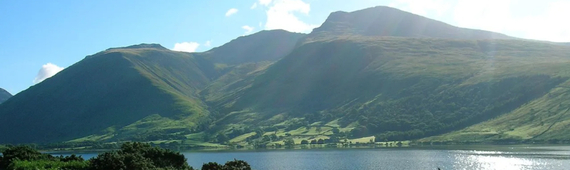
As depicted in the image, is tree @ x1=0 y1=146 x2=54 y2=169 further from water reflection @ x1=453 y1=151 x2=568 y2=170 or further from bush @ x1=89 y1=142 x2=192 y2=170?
water reflection @ x1=453 y1=151 x2=568 y2=170

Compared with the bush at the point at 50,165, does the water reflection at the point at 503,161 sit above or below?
below

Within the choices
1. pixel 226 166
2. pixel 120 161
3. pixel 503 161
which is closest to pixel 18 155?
pixel 120 161

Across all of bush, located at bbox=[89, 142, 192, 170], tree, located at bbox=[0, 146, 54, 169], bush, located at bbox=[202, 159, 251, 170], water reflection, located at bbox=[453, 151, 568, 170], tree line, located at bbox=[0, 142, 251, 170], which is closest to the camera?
bush, located at bbox=[89, 142, 192, 170]

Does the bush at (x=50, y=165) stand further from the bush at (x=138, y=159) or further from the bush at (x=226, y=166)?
the bush at (x=226, y=166)

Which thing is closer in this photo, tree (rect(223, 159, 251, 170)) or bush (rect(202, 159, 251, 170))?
bush (rect(202, 159, 251, 170))

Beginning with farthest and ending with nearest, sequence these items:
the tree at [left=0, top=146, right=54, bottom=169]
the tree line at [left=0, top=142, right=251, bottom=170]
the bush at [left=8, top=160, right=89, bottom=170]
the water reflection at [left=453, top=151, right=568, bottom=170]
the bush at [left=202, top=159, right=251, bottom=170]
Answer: the water reflection at [left=453, top=151, right=568, bottom=170]
the tree at [left=0, top=146, right=54, bottom=169]
the bush at [left=202, top=159, right=251, bottom=170]
the bush at [left=8, top=160, right=89, bottom=170]
the tree line at [left=0, top=142, right=251, bottom=170]

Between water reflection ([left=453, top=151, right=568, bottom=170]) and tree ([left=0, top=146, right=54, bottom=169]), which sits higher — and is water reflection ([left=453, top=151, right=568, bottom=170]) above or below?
below

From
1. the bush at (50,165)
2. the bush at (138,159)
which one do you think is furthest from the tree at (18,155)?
the bush at (138,159)

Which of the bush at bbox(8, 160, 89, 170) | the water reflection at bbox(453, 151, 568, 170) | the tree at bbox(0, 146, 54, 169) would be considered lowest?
the water reflection at bbox(453, 151, 568, 170)

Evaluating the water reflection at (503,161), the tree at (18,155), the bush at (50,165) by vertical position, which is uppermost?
the tree at (18,155)

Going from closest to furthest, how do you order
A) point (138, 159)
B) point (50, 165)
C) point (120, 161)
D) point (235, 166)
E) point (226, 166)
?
point (120, 161) < point (138, 159) < point (50, 165) < point (226, 166) < point (235, 166)

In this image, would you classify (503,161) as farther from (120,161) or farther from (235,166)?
(120,161)

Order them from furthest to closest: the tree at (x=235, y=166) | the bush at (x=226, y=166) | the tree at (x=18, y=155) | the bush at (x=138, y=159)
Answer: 1. the tree at (x=18, y=155)
2. the tree at (x=235, y=166)
3. the bush at (x=226, y=166)
4. the bush at (x=138, y=159)

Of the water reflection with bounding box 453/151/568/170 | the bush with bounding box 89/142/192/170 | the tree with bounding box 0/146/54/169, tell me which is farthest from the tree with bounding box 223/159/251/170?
the water reflection with bounding box 453/151/568/170
